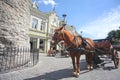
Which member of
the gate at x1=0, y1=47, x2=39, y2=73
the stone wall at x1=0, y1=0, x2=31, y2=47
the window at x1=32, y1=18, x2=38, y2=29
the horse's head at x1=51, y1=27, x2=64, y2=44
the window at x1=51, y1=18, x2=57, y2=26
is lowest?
the gate at x1=0, y1=47, x2=39, y2=73

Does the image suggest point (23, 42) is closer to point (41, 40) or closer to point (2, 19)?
point (2, 19)

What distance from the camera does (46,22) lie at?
31.2 meters

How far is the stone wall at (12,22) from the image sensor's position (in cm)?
659

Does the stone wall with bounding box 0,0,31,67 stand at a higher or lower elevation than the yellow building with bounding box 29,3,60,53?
lower

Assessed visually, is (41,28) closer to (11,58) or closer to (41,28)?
(41,28)

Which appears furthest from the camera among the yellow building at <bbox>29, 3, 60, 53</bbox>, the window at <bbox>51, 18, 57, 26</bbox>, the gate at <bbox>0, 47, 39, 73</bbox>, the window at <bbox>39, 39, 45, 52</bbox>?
the window at <bbox>51, 18, 57, 26</bbox>

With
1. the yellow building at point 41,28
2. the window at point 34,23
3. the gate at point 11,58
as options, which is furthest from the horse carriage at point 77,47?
the window at point 34,23

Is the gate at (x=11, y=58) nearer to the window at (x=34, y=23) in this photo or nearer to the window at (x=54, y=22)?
the window at (x=34, y=23)

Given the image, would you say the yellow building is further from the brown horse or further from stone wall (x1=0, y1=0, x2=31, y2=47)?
the brown horse

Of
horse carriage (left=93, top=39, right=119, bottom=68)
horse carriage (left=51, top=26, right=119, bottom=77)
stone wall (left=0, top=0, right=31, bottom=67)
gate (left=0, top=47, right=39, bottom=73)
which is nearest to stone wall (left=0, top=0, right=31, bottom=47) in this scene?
stone wall (left=0, top=0, right=31, bottom=67)

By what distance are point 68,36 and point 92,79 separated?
1829 millimetres

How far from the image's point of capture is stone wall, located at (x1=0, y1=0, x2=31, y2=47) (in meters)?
6.59

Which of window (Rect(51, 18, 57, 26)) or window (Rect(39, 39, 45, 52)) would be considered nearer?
window (Rect(39, 39, 45, 52))

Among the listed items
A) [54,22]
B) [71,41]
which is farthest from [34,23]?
[71,41]
